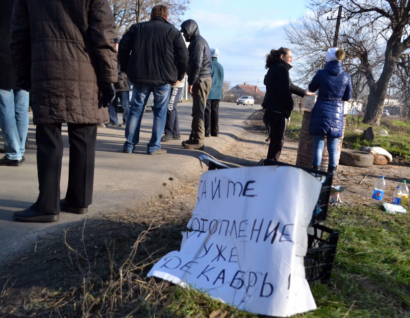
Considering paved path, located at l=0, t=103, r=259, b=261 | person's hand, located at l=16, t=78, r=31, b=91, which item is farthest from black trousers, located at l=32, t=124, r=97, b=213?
person's hand, located at l=16, t=78, r=31, b=91

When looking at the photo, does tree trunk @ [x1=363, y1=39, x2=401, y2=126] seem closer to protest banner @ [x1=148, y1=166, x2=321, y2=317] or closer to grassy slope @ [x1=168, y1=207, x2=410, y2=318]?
grassy slope @ [x1=168, y1=207, x2=410, y2=318]

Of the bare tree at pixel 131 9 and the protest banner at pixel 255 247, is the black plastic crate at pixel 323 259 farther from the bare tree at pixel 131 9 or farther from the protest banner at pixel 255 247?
the bare tree at pixel 131 9

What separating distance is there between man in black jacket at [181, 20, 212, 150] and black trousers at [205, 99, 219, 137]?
62.5 inches

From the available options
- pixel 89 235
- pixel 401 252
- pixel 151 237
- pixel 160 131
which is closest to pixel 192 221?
pixel 151 237

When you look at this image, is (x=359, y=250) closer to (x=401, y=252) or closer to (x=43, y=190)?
(x=401, y=252)

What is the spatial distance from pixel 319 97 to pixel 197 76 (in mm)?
2137

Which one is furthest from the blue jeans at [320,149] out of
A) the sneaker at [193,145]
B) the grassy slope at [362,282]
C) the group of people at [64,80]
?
the group of people at [64,80]

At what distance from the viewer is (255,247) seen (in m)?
2.08

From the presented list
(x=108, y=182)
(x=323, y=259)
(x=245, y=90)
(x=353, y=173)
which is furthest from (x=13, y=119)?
(x=245, y=90)

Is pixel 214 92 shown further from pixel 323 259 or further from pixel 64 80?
pixel 323 259

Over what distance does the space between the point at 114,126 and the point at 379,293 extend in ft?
28.1

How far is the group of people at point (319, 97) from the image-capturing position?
531 centimetres

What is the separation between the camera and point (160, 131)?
602cm

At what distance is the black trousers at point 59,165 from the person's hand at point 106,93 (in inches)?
9.5
